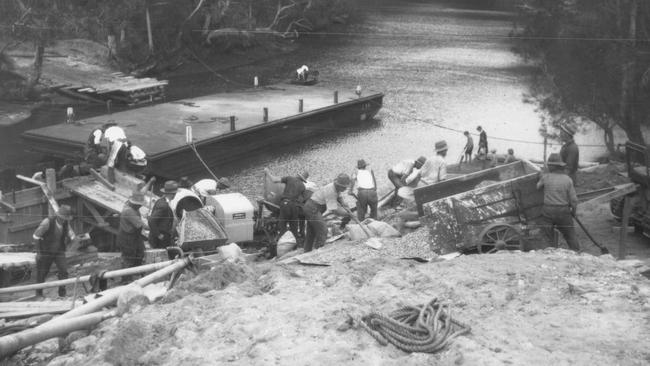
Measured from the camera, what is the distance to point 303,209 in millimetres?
13609

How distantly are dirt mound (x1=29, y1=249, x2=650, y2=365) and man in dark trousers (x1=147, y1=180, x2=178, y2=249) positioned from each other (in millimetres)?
2711

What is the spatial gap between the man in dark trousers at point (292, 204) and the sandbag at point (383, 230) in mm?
1253

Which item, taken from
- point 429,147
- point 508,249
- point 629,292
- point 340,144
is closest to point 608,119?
point 429,147

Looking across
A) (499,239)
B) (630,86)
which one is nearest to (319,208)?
(499,239)

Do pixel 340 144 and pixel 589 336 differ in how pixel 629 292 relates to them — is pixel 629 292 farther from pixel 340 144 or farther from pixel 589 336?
pixel 340 144

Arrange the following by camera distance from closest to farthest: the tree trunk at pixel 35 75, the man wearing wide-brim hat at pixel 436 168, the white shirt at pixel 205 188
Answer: the man wearing wide-brim hat at pixel 436 168, the white shirt at pixel 205 188, the tree trunk at pixel 35 75

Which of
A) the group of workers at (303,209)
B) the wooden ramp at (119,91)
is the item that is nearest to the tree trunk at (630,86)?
the group of workers at (303,209)

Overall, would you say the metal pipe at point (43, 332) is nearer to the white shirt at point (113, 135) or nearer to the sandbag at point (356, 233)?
the sandbag at point (356, 233)

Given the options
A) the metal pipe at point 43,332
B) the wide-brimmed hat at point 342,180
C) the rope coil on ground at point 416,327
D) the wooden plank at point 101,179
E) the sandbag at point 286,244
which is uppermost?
the wide-brimmed hat at point 342,180

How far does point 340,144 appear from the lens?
3225 centimetres

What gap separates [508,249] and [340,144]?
67.8 feet

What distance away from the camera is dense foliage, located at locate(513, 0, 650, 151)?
82.6 ft

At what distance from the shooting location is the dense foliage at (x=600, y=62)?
82.6 feet

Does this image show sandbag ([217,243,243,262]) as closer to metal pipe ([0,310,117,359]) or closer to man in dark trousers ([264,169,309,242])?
man in dark trousers ([264,169,309,242])
